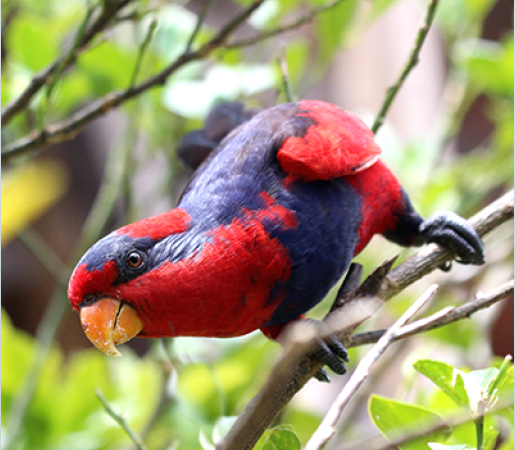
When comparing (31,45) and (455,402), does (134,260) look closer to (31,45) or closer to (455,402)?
(455,402)

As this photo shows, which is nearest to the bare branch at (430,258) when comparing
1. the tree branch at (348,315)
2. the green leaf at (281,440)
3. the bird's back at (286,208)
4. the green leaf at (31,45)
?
the tree branch at (348,315)

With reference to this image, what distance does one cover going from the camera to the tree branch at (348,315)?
0.57 meters

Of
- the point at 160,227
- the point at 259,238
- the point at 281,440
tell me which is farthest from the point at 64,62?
the point at 281,440

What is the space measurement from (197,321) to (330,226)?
1.01 feet

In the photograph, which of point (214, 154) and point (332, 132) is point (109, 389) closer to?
point (214, 154)

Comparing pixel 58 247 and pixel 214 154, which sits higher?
pixel 214 154

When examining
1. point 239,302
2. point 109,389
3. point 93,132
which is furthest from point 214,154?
point 93,132

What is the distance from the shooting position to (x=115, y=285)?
0.88 m

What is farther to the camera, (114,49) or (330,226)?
(114,49)

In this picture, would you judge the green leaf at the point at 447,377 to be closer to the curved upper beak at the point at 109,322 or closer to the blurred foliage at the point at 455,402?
the blurred foliage at the point at 455,402

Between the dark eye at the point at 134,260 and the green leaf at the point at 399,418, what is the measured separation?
419 millimetres

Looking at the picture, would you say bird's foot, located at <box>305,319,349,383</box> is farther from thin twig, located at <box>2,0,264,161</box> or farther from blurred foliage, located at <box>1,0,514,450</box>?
thin twig, located at <box>2,0,264,161</box>

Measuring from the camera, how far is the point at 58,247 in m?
3.78

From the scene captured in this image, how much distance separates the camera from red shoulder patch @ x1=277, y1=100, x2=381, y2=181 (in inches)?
40.8
